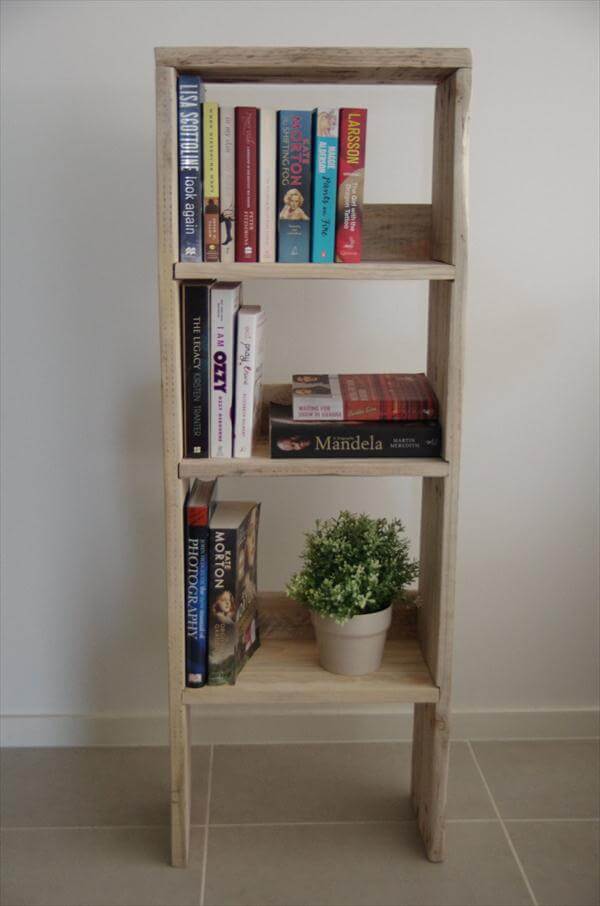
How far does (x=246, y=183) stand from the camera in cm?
167

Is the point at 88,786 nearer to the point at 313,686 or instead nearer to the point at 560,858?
the point at 313,686

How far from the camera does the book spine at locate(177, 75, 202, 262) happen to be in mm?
1629

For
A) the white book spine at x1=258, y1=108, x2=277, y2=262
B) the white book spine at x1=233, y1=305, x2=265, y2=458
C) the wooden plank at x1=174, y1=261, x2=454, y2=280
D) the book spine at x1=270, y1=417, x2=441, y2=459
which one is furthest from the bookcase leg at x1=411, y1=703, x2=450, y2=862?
the white book spine at x1=258, y1=108, x2=277, y2=262

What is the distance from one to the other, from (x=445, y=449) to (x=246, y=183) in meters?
0.56

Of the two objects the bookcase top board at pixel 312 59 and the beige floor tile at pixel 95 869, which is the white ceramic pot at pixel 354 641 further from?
the bookcase top board at pixel 312 59

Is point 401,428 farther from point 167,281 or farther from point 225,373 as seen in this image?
point 167,281

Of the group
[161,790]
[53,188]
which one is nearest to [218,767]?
[161,790]

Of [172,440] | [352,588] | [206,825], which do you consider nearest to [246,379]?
[172,440]

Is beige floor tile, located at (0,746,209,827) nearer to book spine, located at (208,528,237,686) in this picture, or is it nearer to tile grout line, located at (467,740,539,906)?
book spine, located at (208,528,237,686)

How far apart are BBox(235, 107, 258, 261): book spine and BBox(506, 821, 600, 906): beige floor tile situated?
124cm

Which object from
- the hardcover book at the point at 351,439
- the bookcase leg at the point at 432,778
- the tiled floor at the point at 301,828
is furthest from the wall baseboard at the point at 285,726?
the hardcover book at the point at 351,439

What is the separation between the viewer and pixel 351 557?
1884mm

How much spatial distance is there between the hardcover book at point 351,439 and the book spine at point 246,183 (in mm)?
304

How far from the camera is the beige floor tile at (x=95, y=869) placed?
1812 millimetres
